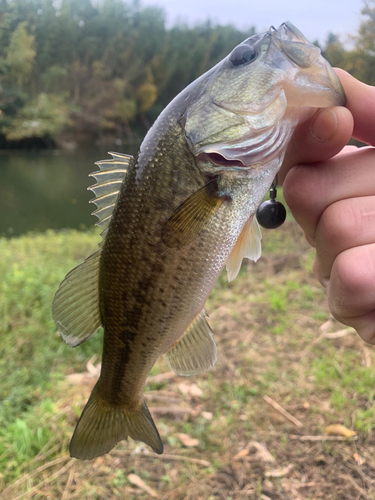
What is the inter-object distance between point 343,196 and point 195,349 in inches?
31.8

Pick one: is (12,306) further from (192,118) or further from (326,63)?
(326,63)

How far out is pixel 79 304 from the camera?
4.42 ft

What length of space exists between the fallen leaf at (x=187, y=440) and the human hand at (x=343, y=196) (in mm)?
1919

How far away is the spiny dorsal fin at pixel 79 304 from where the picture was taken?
132cm

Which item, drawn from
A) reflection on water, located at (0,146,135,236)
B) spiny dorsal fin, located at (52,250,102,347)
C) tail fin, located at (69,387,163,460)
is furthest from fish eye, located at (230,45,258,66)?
reflection on water, located at (0,146,135,236)

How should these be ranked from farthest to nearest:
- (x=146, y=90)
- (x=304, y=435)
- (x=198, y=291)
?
(x=146, y=90), (x=304, y=435), (x=198, y=291)

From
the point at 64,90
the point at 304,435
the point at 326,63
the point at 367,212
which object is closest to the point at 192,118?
the point at 326,63

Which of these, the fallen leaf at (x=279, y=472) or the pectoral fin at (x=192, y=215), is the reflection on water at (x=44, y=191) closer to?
the fallen leaf at (x=279, y=472)

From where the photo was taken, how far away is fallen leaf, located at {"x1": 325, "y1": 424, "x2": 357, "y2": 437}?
8.45 feet

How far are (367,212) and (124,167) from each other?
0.91m

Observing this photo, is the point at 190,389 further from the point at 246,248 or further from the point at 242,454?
the point at 246,248

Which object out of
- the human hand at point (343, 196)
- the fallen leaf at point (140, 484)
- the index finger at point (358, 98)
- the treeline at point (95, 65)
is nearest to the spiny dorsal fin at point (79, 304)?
the human hand at point (343, 196)

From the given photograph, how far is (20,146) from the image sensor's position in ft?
96.9

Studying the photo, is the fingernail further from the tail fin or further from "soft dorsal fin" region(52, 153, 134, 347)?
the tail fin
